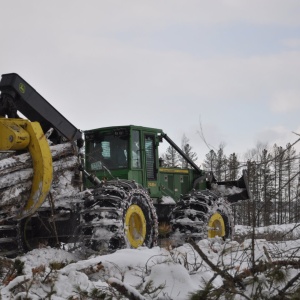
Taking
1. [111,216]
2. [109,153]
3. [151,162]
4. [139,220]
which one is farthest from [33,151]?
[151,162]

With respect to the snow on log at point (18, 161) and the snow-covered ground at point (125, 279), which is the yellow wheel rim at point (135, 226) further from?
the snow-covered ground at point (125, 279)

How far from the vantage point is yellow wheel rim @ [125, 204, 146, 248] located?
31.1 ft

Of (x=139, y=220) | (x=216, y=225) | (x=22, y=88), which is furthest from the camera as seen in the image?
(x=216, y=225)

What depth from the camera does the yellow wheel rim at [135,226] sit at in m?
9.47

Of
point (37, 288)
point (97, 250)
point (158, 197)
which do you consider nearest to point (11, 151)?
point (97, 250)

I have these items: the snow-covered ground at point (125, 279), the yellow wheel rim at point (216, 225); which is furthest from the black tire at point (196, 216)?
the snow-covered ground at point (125, 279)

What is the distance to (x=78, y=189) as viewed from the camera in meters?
9.10

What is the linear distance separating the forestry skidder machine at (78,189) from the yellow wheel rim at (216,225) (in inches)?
1.0

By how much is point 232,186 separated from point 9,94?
322 inches

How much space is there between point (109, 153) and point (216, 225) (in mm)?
3167

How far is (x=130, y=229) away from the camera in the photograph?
970cm

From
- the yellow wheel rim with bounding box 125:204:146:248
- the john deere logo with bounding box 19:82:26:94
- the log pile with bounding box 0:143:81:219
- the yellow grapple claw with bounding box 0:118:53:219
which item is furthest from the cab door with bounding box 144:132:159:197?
the yellow grapple claw with bounding box 0:118:53:219

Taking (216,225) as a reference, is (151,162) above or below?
above

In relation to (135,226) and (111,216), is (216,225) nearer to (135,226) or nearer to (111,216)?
(135,226)
